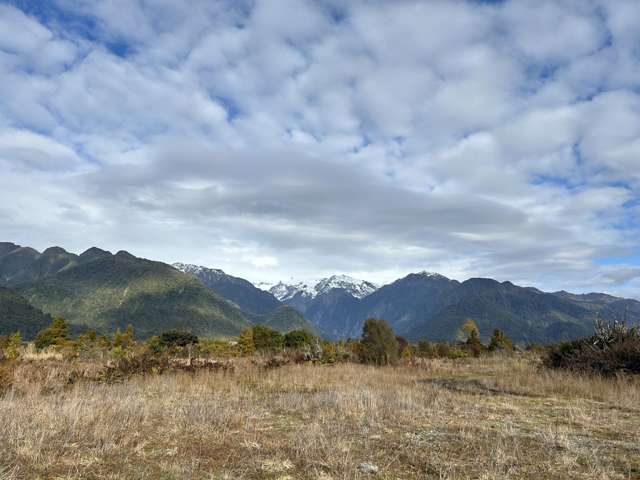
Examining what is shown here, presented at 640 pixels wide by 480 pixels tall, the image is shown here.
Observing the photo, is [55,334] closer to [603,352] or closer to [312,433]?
[312,433]

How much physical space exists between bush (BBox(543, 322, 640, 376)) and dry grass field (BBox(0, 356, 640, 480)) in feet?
9.27

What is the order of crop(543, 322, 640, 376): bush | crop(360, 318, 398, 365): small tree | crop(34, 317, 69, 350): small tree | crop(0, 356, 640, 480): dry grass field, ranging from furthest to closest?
crop(34, 317, 69, 350): small tree
crop(360, 318, 398, 365): small tree
crop(543, 322, 640, 376): bush
crop(0, 356, 640, 480): dry grass field

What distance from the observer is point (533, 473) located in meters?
5.82

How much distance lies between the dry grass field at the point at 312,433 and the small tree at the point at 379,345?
11.0 meters

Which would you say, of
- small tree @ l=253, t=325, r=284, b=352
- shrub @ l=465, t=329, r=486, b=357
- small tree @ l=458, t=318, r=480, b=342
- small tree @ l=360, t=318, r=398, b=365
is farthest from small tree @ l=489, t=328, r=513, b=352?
small tree @ l=360, t=318, r=398, b=365

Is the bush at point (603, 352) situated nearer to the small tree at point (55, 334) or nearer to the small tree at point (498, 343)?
the small tree at point (498, 343)

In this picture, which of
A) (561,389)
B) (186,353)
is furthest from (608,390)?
(186,353)

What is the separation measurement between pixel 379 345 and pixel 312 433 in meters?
18.9

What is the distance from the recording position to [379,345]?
26109 millimetres

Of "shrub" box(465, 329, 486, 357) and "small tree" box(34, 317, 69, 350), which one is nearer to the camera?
"shrub" box(465, 329, 486, 357)

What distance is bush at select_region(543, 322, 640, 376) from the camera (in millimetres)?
17000

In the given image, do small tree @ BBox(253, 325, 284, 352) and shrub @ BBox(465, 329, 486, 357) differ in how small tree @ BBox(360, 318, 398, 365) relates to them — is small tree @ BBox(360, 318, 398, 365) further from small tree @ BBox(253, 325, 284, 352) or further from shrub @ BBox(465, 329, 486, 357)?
small tree @ BBox(253, 325, 284, 352)

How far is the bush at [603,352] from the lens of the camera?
1700 cm

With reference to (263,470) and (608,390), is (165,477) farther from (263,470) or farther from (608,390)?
(608,390)
